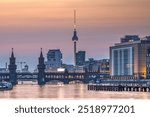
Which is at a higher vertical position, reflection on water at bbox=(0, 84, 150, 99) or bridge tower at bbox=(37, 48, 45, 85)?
bridge tower at bbox=(37, 48, 45, 85)

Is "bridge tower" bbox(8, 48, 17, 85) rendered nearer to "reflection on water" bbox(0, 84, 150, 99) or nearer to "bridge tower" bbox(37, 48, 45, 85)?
"bridge tower" bbox(37, 48, 45, 85)

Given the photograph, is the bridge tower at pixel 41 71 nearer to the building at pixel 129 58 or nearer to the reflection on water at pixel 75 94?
the building at pixel 129 58

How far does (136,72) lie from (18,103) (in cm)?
10912

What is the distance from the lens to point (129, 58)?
404 feet

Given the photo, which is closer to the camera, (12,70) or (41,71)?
(41,71)

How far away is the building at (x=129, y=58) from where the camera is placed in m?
120

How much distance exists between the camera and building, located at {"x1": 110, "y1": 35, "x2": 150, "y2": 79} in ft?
394

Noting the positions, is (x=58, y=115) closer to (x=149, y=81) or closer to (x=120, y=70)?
(x=149, y=81)

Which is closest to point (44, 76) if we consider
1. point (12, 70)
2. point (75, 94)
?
point (12, 70)

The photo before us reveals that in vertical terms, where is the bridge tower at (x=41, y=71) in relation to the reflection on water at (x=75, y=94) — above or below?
above

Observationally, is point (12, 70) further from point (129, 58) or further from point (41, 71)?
point (129, 58)

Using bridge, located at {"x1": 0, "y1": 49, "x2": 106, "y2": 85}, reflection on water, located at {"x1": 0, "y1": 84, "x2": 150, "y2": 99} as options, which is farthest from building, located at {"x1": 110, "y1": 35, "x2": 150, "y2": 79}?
reflection on water, located at {"x1": 0, "y1": 84, "x2": 150, "y2": 99}

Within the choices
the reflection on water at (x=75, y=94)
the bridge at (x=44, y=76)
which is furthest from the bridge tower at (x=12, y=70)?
the reflection on water at (x=75, y=94)

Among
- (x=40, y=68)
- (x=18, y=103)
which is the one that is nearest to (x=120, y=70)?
(x=40, y=68)
